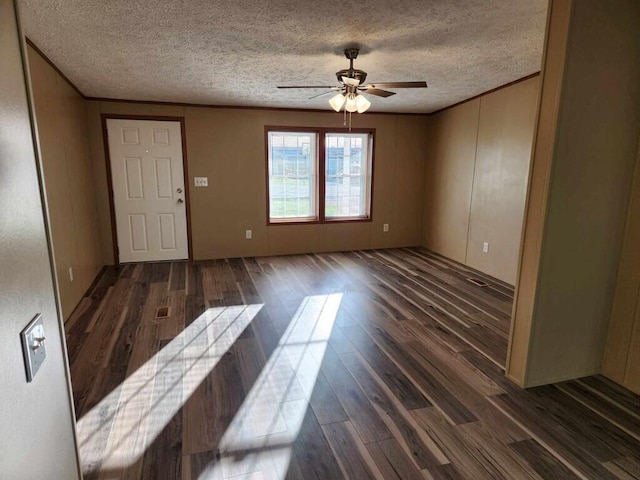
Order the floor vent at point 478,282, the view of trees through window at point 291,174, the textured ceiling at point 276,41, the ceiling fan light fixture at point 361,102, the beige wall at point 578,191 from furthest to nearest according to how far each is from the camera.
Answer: the view of trees through window at point 291,174
the floor vent at point 478,282
the ceiling fan light fixture at point 361,102
the textured ceiling at point 276,41
the beige wall at point 578,191

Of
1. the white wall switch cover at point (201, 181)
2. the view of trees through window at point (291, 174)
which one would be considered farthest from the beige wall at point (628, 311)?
the white wall switch cover at point (201, 181)

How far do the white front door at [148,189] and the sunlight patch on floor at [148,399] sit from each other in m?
2.50

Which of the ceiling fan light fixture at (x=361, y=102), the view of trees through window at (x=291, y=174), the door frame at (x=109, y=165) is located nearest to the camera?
the ceiling fan light fixture at (x=361, y=102)

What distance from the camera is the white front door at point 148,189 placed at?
198 inches

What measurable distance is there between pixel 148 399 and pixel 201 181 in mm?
3719

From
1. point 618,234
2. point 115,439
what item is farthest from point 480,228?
point 115,439

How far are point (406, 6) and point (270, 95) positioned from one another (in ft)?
8.83

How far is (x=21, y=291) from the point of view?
32.1 inches

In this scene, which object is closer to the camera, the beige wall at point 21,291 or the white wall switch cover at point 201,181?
the beige wall at point 21,291

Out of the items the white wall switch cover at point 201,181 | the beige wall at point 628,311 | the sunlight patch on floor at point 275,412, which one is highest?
the white wall switch cover at point 201,181

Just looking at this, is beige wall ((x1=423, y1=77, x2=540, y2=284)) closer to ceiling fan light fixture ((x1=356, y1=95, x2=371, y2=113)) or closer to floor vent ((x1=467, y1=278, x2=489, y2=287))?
floor vent ((x1=467, y1=278, x2=489, y2=287))

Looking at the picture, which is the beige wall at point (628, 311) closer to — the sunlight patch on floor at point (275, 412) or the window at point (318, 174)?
the sunlight patch on floor at point (275, 412)

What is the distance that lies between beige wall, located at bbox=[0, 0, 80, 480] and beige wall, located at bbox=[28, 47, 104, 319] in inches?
91.0

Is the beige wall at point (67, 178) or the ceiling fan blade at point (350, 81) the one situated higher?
the ceiling fan blade at point (350, 81)
